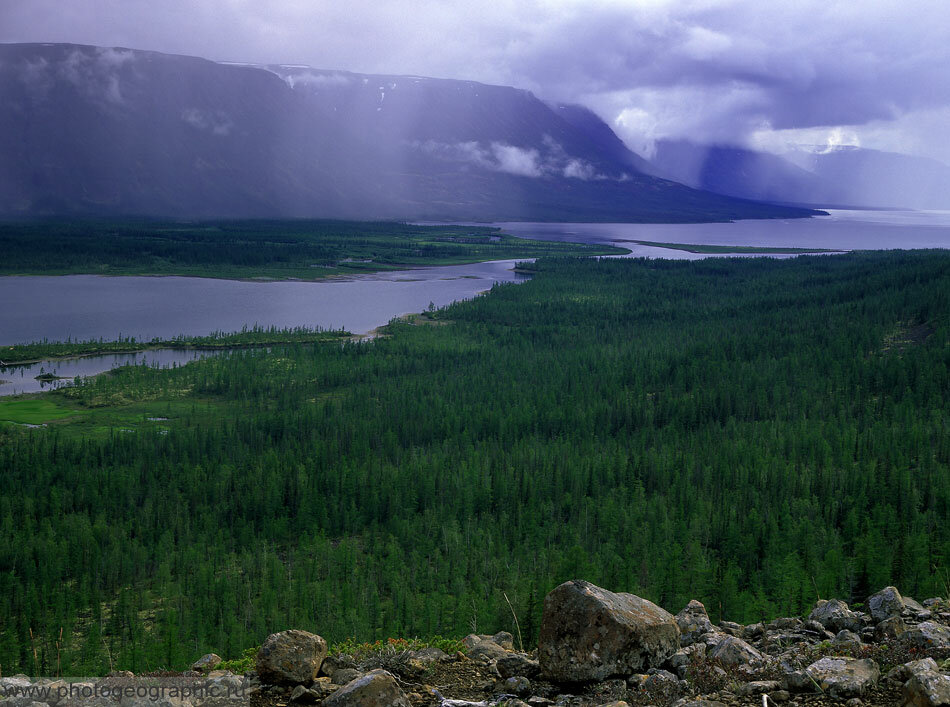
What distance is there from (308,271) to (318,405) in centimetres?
8947

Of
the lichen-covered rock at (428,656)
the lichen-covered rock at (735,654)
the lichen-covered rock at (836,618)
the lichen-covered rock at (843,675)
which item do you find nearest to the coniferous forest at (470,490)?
the lichen-covered rock at (428,656)

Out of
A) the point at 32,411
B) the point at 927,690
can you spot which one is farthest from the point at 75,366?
the point at 927,690

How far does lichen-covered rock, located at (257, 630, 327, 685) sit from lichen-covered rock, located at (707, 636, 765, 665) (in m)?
4.89

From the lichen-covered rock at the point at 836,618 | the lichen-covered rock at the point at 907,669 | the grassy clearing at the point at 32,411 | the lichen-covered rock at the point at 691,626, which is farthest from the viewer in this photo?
the grassy clearing at the point at 32,411

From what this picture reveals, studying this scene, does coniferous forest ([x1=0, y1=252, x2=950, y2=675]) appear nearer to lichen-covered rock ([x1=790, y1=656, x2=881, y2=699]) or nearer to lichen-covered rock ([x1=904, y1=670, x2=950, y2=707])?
lichen-covered rock ([x1=790, y1=656, x2=881, y2=699])

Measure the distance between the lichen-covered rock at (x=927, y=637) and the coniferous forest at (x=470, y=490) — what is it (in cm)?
784

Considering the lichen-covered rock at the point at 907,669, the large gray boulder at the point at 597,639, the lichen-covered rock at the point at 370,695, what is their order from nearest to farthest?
the lichen-covered rock at the point at 907,669
the lichen-covered rock at the point at 370,695
the large gray boulder at the point at 597,639

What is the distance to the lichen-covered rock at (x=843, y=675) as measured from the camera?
8969mm

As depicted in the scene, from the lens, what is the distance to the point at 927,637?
10219 millimetres

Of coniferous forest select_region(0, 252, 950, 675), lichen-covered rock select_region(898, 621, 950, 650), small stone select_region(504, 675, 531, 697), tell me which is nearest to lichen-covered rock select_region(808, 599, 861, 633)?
lichen-covered rock select_region(898, 621, 950, 650)

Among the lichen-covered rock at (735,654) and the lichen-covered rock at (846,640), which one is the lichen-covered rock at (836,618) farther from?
the lichen-covered rock at (735,654)

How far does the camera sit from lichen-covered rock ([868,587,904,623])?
1210 cm

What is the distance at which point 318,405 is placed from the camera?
50.6 m

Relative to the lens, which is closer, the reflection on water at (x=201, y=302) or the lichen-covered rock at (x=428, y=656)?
the lichen-covered rock at (x=428, y=656)
